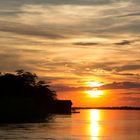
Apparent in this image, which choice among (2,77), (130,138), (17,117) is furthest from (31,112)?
(130,138)

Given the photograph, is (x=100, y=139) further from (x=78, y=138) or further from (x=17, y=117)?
(x=17, y=117)

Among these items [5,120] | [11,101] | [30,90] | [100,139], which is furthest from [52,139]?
[30,90]

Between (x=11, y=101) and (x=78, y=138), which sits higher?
(x=11, y=101)

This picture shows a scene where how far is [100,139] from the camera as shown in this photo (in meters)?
77.1

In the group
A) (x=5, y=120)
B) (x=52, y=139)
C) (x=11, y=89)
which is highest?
(x=11, y=89)

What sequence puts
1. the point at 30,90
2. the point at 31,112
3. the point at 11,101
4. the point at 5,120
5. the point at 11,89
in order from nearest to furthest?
the point at 5,120, the point at 11,101, the point at 31,112, the point at 11,89, the point at 30,90

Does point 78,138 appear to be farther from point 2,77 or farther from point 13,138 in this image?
point 2,77

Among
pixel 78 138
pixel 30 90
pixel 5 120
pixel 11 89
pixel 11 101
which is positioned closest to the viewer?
pixel 78 138

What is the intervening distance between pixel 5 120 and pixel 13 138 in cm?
5712

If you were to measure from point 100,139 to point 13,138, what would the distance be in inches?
544

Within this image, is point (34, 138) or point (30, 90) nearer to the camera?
point (34, 138)

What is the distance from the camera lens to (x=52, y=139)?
7050 centimetres

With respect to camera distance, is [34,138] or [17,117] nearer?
[34,138]

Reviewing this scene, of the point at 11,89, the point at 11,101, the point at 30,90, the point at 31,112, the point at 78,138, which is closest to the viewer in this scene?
the point at 78,138
